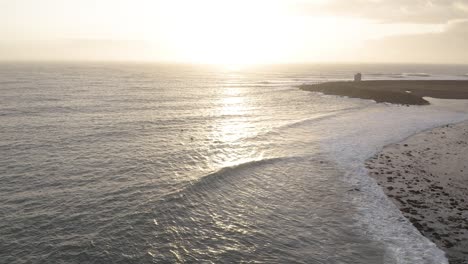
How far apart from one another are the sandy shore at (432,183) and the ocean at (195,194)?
110cm

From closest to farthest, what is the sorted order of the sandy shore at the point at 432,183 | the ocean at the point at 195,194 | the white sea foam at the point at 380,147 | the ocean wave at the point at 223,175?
the ocean at the point at 195,194
the white sea foam at the point at 380,147
the sandy shore at the point at 432,183
the ocean wave at the point at 223,175

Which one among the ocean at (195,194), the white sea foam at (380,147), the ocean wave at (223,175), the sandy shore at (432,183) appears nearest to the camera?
the ocean at (195,194)

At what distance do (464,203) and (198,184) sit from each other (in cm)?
1919

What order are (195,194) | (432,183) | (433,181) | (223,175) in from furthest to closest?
(223,175) < (433,181) < (432,183) < (195,194)

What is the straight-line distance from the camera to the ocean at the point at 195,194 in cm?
1830

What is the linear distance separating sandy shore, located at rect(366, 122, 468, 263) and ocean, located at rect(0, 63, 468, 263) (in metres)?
1.10

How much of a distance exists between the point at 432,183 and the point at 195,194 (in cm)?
1909

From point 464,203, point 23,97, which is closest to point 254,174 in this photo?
point 464,203

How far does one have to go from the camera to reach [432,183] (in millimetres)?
27938

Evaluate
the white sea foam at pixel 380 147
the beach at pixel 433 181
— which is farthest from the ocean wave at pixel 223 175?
the beach at pixel 433 181

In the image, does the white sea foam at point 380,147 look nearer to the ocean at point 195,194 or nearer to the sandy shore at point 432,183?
the ocean at point 195,194

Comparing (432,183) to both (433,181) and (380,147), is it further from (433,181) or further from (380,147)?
(380,147)

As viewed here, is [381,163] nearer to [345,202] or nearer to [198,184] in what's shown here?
[345,202]

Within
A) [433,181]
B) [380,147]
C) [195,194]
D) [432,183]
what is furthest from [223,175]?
[380,147]
